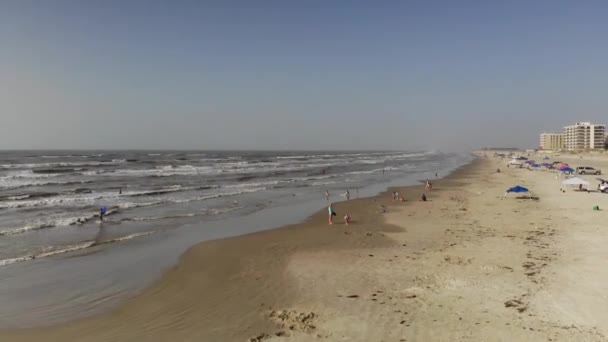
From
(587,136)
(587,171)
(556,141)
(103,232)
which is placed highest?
(587,136)

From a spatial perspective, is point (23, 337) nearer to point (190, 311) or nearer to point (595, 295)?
point (190, 311)

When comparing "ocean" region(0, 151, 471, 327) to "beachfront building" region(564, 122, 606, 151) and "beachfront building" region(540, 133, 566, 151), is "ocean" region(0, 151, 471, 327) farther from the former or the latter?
"beachfront building" region(540, 133, 566, 151)

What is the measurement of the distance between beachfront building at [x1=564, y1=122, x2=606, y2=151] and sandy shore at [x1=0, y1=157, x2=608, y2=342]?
161384 millimetres

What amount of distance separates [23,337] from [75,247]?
8.09 meters

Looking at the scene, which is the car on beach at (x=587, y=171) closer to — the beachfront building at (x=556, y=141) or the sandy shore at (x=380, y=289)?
the sandy shore at (x=380, y=289)

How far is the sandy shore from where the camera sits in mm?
7922

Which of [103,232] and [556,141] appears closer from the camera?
[103,232]

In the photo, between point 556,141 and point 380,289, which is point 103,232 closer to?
point 380,289

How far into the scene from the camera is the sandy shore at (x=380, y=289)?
792 cm

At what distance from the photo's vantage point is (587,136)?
155m

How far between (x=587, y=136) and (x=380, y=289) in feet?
605

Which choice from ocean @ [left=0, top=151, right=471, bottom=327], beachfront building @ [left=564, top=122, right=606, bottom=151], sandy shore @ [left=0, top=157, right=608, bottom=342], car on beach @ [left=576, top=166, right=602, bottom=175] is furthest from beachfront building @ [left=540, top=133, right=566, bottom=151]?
sandy shore @ [left=0, top=157, right=608, bottom=342]

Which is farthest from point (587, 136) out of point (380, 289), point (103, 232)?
point (103, 232)

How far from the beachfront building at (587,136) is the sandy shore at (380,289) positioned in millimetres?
161384
